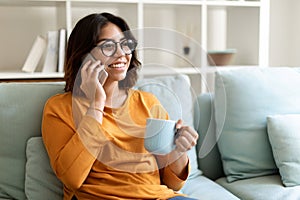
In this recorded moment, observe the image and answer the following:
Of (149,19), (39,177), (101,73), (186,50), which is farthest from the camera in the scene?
(149,19)

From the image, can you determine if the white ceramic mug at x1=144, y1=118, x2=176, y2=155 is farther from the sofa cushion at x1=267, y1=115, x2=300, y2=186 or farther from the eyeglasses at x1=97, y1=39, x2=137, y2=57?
the sofa cushion at x1=267, y1=115, x2=300, y2=186

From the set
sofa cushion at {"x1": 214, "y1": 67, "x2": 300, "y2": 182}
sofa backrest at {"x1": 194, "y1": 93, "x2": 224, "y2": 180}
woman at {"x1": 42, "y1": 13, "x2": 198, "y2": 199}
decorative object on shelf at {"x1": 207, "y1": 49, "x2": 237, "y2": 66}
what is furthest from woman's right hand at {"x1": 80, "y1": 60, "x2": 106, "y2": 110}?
decorative object on shelf at {"x1": 207, "y1": 49, "x2": 237, "y2": 66}

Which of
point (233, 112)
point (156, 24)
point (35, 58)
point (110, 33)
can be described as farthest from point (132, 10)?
point (110, 33)

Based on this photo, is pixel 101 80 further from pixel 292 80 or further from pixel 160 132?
pixel 292 80

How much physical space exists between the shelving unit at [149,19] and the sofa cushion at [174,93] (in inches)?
27.3

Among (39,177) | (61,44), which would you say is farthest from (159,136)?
(61,44)

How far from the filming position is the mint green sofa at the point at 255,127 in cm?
187

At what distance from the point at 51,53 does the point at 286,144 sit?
1.23 m

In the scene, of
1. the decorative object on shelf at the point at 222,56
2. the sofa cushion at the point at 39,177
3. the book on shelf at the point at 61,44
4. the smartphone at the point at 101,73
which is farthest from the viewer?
the decorative object on shelf at the point at 222,56

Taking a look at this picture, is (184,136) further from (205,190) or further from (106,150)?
(205,190)

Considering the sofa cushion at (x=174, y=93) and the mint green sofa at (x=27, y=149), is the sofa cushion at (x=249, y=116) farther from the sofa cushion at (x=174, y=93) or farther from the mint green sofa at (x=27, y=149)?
the sofa cushion at (x=174, y=93)

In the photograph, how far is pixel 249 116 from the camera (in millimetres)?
1957

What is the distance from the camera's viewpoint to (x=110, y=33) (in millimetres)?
1418

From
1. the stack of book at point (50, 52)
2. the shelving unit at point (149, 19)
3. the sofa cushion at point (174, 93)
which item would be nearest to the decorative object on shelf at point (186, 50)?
the sofa cushion at point (174, 93)
